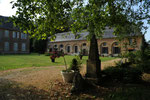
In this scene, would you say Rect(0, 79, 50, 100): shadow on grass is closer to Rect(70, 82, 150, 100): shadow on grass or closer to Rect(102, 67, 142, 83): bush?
Rect(70, 82, 150, 100): shadow on grass

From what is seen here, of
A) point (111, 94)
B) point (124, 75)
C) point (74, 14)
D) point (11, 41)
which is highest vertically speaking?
point (11, 41)

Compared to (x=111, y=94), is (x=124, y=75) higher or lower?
higher

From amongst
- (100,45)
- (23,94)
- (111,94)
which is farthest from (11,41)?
(111,94)

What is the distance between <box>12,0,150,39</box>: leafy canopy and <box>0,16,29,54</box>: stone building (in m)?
28.8

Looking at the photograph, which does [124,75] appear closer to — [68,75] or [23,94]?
[68,75]

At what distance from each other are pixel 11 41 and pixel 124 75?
106 ft

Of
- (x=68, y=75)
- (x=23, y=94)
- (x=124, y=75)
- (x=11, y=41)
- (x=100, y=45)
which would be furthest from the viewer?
(x=11, y=41)

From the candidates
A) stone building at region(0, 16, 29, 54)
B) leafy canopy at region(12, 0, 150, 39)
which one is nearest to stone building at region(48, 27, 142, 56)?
stone building at region(0, 16, 29, 54)

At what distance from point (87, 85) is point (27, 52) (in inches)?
1309

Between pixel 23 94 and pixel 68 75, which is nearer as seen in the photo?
pixel 23 94

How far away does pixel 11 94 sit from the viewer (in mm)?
3840

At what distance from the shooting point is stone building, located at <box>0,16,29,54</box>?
30.1 meters

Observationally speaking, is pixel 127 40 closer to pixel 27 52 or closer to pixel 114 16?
pixel 114 16

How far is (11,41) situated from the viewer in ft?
104
